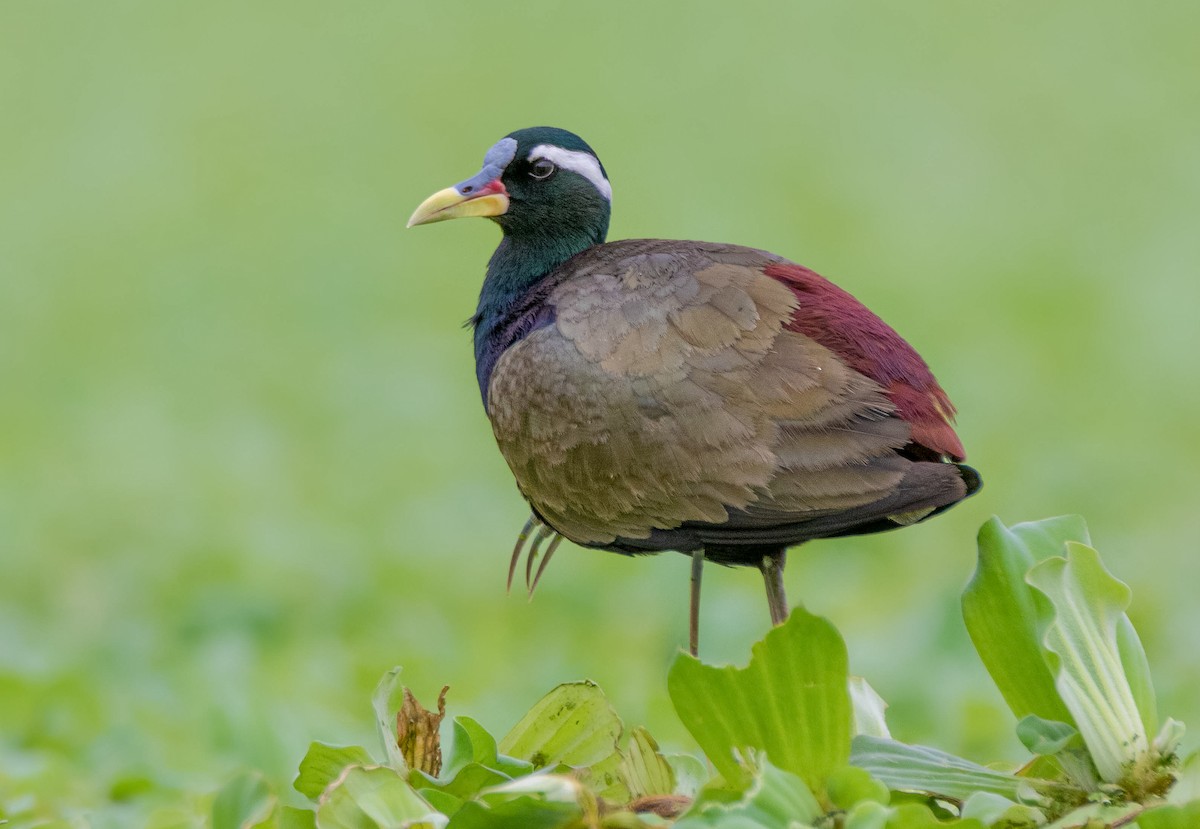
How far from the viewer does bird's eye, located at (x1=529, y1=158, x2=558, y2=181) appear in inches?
108

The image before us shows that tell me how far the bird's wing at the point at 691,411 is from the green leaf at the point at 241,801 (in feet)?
2.18

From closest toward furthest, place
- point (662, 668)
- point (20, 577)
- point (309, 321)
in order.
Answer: point (662, 668)
point (20, 577)
point (309, 321)

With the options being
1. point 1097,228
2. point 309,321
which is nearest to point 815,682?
point 309,321

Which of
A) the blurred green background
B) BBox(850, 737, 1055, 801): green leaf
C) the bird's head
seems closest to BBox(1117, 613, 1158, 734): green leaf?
BBox(850, 737, 1055, 801): green leaf

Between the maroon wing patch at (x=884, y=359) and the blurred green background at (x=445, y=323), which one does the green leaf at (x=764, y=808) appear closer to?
the maroon wing patch at (x=884, y=359)

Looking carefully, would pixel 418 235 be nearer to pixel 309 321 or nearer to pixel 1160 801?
pixel 309 321

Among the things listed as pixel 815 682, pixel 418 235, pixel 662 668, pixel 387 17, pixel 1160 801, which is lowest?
pixel 662 668

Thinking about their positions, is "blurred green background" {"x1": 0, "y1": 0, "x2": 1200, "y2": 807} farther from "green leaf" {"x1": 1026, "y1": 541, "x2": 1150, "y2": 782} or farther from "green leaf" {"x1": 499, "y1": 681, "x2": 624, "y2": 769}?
"green leaf" {"x1": 1026, "y1": 541, "x2": 1150, "y2": 782}

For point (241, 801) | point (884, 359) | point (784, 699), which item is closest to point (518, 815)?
point (784, 699)

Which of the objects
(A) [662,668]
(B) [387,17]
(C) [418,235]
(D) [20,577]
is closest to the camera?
(A) [662,668]

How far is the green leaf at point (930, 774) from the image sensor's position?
1.73 m

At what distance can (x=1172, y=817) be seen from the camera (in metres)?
1.58

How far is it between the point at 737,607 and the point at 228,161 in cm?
588

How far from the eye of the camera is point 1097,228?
7.57 m
